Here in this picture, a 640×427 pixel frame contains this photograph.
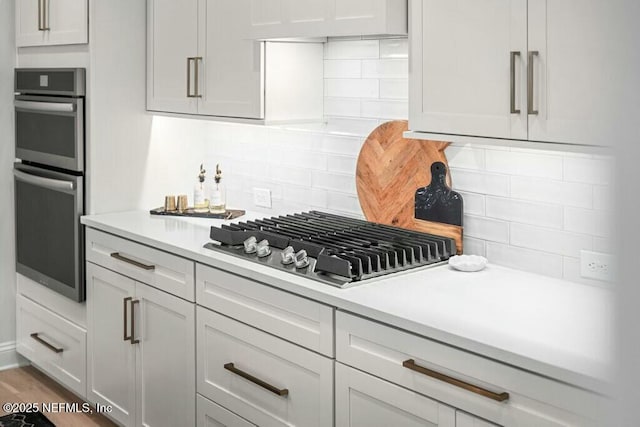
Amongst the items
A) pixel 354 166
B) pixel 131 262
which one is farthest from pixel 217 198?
pixel 354 166

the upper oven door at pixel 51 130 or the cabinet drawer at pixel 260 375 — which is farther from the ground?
the upper oven door at pixel 51 130

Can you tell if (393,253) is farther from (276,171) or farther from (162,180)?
(162,180)

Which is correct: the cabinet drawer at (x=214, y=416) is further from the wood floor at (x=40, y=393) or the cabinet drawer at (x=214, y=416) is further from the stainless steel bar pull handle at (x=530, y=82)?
the stainless steel bar pull handle at (x=530, y=82)

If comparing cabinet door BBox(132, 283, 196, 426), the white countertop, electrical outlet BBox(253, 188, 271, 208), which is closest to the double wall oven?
cabinet door BBox(132, 283, 196, 426)

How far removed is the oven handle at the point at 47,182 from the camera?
3.37 meters

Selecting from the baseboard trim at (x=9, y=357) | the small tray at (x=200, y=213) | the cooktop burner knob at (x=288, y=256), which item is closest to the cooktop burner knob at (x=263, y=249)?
the cooktop burner knob at (x=288, y=256)

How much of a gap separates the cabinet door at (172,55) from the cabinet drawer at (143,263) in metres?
0.65

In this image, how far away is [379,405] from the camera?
198cm

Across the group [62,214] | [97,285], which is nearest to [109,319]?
[97,285]

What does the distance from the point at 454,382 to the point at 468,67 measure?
884 mm

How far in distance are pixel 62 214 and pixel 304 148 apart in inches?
46.9

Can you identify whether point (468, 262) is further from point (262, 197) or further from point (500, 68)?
point (262, 197)

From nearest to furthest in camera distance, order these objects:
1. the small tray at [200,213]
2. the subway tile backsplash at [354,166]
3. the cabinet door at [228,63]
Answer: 1. the subway tile backsplash at [354,166]
2. the cabinet door at [228,63]
3. the small tray at [200,213]

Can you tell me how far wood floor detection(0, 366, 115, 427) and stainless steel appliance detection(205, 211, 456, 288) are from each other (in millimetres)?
1290
